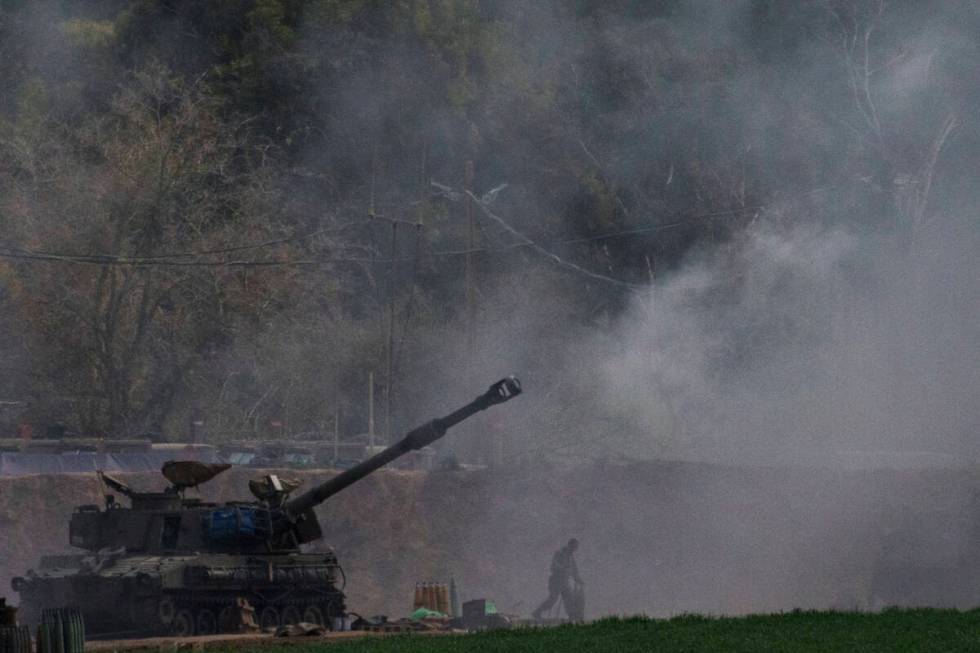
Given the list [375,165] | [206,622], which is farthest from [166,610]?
[375,165]

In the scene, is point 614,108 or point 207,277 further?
point 614,108

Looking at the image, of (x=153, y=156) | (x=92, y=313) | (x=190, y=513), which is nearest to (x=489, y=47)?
(x=153, y=156)

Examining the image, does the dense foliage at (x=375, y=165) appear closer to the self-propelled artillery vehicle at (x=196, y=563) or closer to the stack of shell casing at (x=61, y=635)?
the self-propelled artillery vehicle at (x=196, y=563)

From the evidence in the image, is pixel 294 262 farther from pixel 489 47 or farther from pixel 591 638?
pixel 591 638

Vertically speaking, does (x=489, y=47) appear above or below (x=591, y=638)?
above

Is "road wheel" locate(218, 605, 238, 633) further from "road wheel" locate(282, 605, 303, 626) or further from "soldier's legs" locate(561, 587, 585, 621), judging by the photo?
"soldier's legs" locate(561, 587, 585, 621)

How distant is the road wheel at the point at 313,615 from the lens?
84.4ft

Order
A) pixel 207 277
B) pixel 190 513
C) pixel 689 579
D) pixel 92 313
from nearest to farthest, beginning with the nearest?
pixel 190 513 < pixel 689 579 < pixel 92 313 < pixel 207 277

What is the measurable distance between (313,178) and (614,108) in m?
10.3

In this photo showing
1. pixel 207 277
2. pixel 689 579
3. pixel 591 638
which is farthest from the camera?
→ pixel 207 277

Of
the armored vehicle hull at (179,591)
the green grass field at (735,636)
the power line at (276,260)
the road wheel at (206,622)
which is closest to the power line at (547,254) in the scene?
the power line at (276,260)

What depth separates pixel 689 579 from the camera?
3916cm

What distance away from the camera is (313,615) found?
25875mm

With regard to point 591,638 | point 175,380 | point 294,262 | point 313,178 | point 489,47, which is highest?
point 489,47
